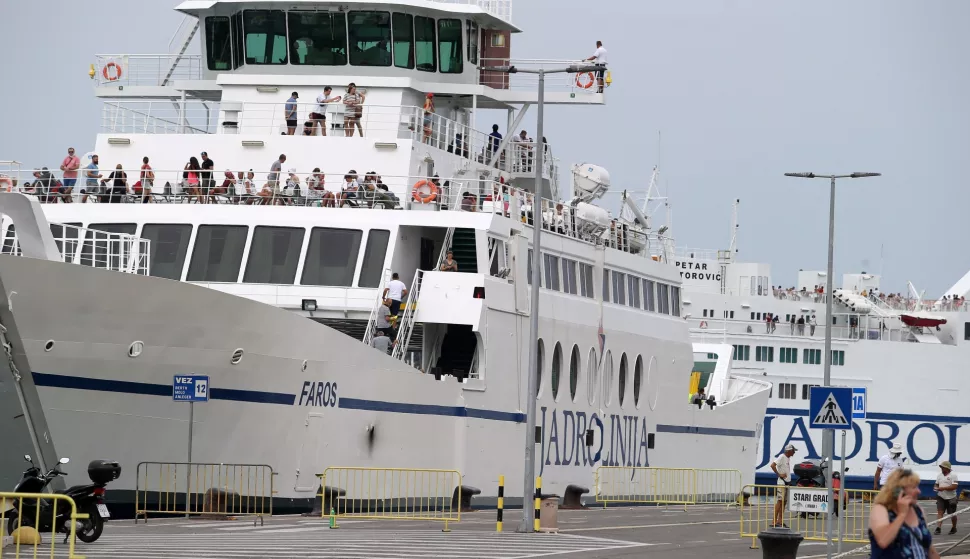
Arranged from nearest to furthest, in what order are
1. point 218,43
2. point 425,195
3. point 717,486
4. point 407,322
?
point 407,322
point 425,195
point 218,43
point 717,486

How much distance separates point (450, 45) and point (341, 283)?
26.7ft

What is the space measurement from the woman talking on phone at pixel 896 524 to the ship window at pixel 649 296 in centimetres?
2758

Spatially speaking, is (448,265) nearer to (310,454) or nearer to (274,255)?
(274,255)

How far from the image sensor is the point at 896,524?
1152 centimetres

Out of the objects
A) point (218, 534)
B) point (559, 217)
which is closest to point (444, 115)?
point (559, 217)

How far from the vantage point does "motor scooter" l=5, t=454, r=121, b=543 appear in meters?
19.0

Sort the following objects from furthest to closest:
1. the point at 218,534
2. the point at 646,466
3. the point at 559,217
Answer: the point at 646,466 < the point at 559,217 < the point at 218,534

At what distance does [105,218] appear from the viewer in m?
29.9

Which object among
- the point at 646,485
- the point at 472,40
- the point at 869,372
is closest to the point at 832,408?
the point at 472,40

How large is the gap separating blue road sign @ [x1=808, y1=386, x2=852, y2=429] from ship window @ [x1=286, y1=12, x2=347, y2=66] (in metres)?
16.0

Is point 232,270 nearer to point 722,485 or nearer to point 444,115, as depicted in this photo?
point 444,115

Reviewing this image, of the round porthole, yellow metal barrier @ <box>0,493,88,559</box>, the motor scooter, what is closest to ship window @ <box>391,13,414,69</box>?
the round porthole

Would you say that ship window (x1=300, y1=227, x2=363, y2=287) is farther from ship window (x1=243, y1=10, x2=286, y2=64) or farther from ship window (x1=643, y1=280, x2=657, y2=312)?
ship window (x1=643, y1=280, x2=657, y2=312)

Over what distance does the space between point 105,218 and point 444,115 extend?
357 inches
